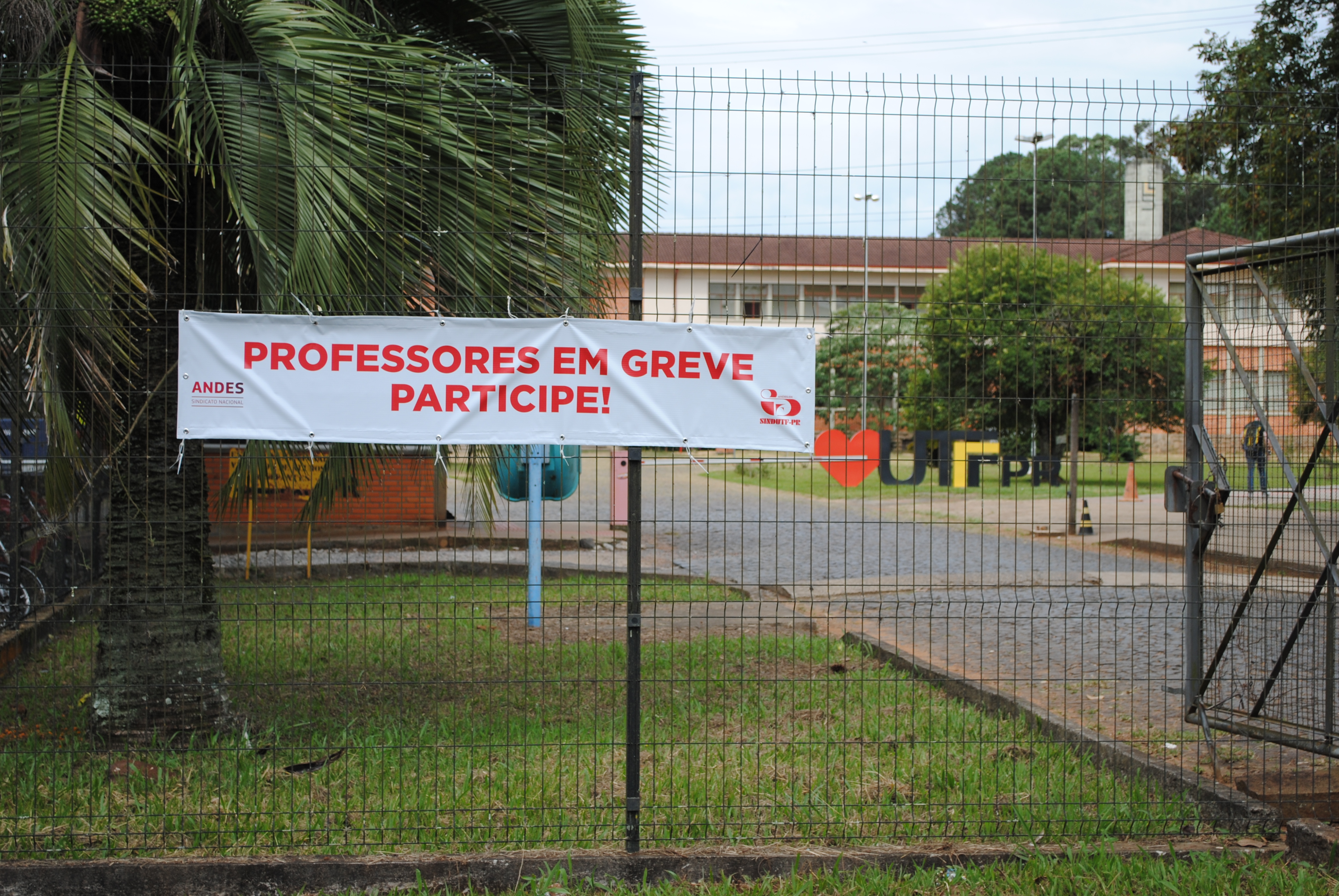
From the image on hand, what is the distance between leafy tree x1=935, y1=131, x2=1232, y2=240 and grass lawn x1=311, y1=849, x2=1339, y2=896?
250 centimetres

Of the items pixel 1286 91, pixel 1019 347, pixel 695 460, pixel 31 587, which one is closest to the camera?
pixel 695 460

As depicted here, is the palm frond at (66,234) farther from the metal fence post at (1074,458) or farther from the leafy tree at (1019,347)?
the metal fence post at (1074,458)

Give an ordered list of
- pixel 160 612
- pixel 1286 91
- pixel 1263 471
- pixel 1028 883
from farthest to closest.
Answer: pixel 1286 91
pixel 160 612
pixel 1263 471
pixel 1028 883

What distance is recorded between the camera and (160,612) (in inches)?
212

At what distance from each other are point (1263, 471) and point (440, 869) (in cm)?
423

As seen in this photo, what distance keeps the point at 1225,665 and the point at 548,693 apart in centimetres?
472

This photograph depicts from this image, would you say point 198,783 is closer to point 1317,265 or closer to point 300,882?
point 300,882

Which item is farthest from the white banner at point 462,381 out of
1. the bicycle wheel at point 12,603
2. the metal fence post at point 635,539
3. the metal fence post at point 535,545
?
the bicycle wheel at point 12,603

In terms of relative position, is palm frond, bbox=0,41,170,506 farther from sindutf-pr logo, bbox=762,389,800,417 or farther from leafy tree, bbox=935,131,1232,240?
leafy tree, bbox=935,131,1232,240

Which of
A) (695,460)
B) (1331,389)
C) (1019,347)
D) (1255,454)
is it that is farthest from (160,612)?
(1331,389)

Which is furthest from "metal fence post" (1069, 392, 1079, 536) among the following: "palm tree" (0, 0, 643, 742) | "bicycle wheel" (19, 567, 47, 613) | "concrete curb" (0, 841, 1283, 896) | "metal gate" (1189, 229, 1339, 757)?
"bicycle wheel" (19, 567, 47, 613)

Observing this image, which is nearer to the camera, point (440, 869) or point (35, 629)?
point (440, 869)

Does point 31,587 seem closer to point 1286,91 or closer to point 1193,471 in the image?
point 1193,471

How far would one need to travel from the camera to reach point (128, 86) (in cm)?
538
